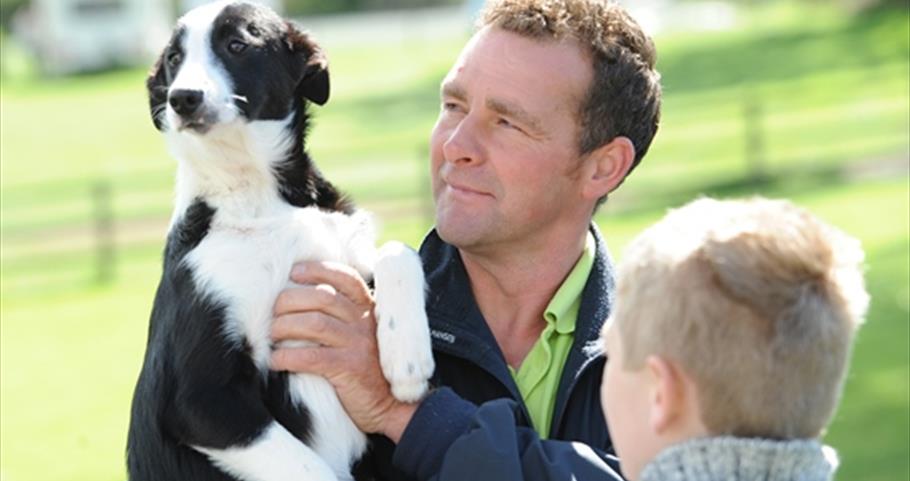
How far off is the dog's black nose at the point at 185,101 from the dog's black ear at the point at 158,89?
0.22 m

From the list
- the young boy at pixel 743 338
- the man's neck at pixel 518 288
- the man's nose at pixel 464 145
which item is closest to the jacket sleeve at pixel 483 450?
the man's neck at pixel 518 288

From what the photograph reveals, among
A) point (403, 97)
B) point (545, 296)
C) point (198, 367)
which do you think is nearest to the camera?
point (198, 367)

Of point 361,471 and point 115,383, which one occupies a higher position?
point 361,471

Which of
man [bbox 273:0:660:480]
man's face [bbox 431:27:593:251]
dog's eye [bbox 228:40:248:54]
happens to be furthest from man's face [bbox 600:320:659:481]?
dog's eye [bbox 228:40:248:54]

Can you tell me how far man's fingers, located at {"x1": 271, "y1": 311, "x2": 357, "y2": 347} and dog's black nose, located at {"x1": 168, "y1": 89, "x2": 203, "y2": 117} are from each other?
55cm

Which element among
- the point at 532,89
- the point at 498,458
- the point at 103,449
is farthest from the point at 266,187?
the point at 103,449

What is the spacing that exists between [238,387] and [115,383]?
26.8 ft

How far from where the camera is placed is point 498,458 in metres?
3.40

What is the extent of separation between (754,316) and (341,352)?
148cm

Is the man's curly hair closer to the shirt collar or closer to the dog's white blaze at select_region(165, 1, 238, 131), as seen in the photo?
the shirt collar

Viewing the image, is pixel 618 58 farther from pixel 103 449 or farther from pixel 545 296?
pixel 103 449

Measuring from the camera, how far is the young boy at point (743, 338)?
2.54 metres

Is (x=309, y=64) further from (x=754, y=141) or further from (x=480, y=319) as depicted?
(x=754, y=141)

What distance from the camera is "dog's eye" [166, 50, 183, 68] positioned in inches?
165
